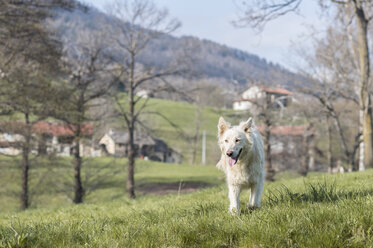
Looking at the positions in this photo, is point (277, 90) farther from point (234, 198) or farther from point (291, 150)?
point (234, 198)

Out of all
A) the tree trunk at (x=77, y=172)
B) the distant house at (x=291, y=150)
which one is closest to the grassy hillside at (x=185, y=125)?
the distant house at (x=291, y=150)

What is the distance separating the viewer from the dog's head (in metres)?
5.65

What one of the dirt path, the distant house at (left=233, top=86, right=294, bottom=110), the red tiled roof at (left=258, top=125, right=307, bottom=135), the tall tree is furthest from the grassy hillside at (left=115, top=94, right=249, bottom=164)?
the tall tree

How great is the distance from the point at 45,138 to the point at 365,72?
20026mm

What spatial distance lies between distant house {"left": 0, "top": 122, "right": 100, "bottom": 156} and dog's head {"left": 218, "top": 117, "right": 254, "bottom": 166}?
16446mm

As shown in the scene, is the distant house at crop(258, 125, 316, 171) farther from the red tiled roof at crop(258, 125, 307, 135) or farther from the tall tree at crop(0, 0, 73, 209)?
the tall tree at crop(0, 0, 73, 209)

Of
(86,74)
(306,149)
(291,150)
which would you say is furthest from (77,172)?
(291,150)

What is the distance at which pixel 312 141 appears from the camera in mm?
55094

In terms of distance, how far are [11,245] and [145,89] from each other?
22254mm

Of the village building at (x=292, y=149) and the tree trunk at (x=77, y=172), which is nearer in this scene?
the tree trunk at (x=77, y=172)

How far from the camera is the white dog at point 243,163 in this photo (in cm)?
579

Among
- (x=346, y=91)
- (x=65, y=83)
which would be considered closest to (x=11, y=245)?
(x=65, y=83)

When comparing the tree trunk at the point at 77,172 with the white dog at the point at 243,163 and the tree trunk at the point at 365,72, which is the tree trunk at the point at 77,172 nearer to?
the tree trunk at the point at 365,72

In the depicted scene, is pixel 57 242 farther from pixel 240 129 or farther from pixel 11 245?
pixel 240 129
